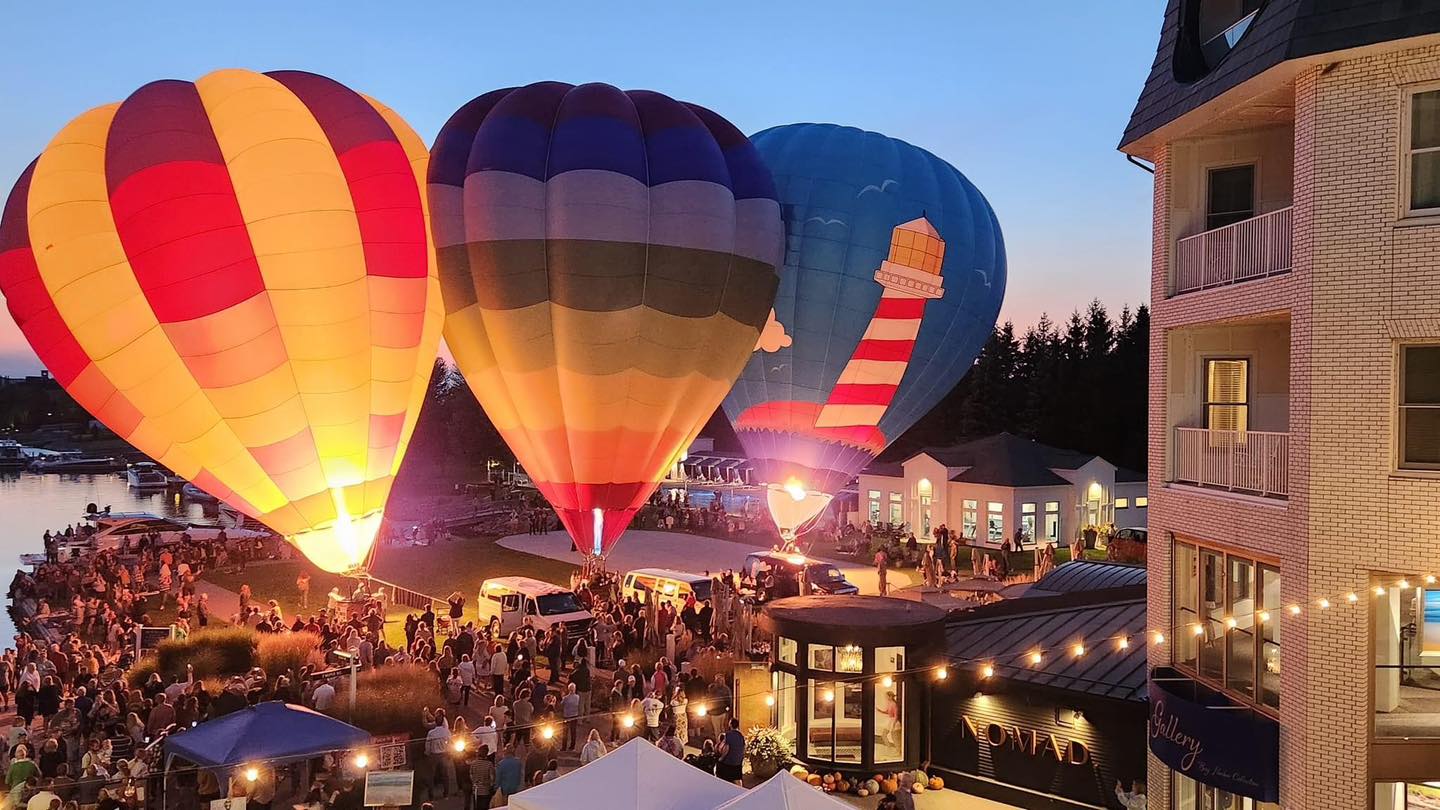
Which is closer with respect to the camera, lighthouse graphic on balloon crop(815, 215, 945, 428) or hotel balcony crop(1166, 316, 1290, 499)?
hotel balcony crop(1166, 316, 1290, 499)

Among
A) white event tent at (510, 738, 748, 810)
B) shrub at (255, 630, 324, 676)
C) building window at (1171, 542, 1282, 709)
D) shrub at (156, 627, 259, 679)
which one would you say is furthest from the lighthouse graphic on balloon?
white event tent at (510, 738, 748, 810)

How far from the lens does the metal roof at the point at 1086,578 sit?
22.8 meters

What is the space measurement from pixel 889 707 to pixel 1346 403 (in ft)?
26.6

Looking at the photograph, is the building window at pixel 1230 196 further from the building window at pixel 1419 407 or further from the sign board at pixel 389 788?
the sign board at pixel 389 788

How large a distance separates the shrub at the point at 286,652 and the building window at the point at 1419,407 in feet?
57.9

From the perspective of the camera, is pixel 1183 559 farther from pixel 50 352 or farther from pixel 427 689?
pixel 50 352

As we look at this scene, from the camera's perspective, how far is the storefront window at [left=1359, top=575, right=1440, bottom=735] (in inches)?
426

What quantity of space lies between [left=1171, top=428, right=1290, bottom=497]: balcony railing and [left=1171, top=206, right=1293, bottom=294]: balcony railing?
1.83 metres

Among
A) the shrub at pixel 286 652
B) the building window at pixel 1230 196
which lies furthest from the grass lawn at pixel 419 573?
the building window at pixel 1230 196

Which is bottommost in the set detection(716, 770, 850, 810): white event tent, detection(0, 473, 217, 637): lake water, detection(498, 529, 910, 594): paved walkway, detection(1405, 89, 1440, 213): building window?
detection(0, 473, 217, 637): lake water

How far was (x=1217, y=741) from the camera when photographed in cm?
1182

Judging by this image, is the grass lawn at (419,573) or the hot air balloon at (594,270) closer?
the hot air balloon at (594,270)

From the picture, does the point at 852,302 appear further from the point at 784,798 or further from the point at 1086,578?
the point at 784,798

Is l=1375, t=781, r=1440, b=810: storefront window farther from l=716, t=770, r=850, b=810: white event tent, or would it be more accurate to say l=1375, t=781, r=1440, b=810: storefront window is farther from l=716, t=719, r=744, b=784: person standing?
l=716, t=719, r=744, b=784: person standing
